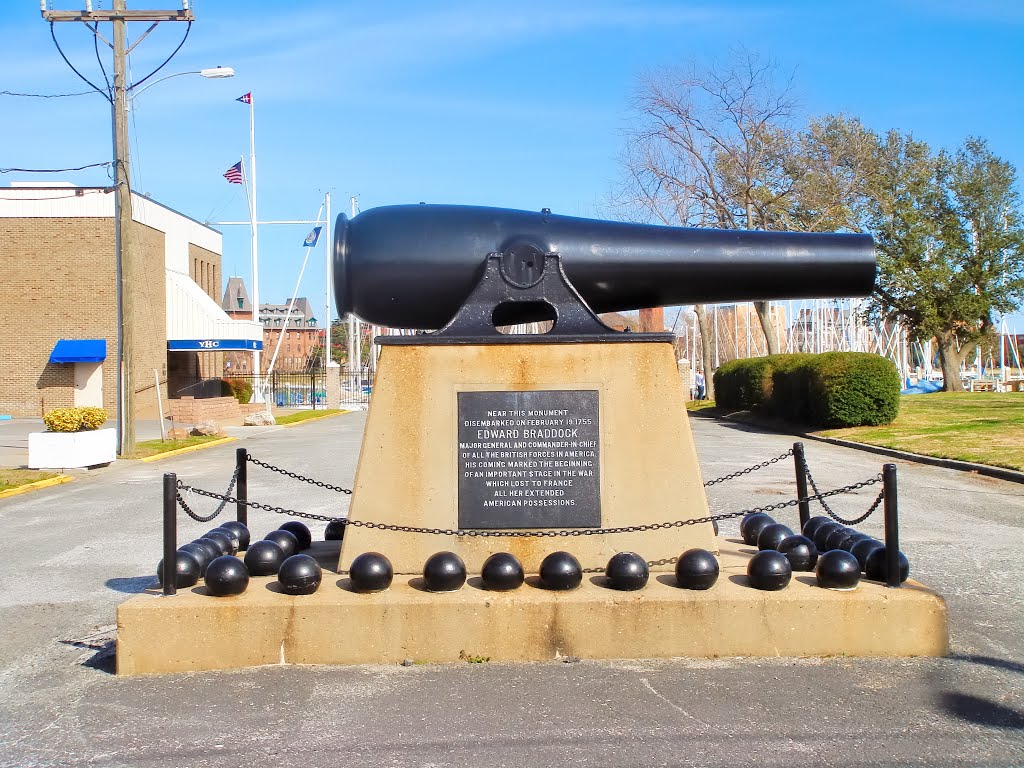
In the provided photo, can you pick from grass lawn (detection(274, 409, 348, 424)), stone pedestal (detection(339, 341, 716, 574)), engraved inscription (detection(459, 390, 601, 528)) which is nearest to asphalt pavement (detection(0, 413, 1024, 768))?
stone pedestal (detection(339, 341, 716, 574))

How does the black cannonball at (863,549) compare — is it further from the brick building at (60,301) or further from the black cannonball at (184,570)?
the brick building at (60,301)

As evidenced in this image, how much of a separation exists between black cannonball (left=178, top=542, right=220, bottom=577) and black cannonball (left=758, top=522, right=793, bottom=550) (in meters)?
3.12

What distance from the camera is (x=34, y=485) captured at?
14695 mm

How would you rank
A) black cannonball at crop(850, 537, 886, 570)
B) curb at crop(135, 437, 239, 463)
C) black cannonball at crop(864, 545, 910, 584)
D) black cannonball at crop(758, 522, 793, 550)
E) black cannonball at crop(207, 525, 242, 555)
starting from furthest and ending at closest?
curb at crop(135, 437, 239, 463) → black cannonball at crop(207, 525, 242, 555) → black cannonball at crop(758, 522, 793, 550) → black cannonball at crop(850, 537, 886, 570) → black cannonball at crop(864, 545, 910, 584)

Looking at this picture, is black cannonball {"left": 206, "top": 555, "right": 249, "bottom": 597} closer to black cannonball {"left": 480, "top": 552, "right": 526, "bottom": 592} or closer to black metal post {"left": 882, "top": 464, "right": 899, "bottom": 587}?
black cannonball {"left": 480, "top": 552, "right": 526, "bottom": 592}

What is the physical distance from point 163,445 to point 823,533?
61.2 ft

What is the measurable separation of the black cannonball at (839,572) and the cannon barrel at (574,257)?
5.06 ft

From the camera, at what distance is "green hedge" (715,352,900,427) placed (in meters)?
24.1

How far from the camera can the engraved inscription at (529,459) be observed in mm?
5375

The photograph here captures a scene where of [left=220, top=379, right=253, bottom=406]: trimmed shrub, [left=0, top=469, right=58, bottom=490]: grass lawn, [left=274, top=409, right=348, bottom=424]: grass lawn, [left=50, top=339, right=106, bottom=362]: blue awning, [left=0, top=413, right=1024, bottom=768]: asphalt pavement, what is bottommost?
[left=0, top=413, right=1024, bottom=768]: asphalt pavement

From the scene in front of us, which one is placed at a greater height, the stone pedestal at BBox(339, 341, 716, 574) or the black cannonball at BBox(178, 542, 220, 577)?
the stone pedestal at BBox(339, 341, 716, 574)

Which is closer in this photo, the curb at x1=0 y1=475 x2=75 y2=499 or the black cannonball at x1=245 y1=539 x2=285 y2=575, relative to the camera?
the black cannonball at x1=245 y1=539 x2=285 y2=575

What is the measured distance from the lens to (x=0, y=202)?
34844 mm

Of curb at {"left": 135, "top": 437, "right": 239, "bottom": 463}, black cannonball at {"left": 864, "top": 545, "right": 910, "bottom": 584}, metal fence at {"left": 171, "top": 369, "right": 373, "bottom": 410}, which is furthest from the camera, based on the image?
metal fence at {"left": 171, "top": 369, "right": 373, "bottom": 410}
